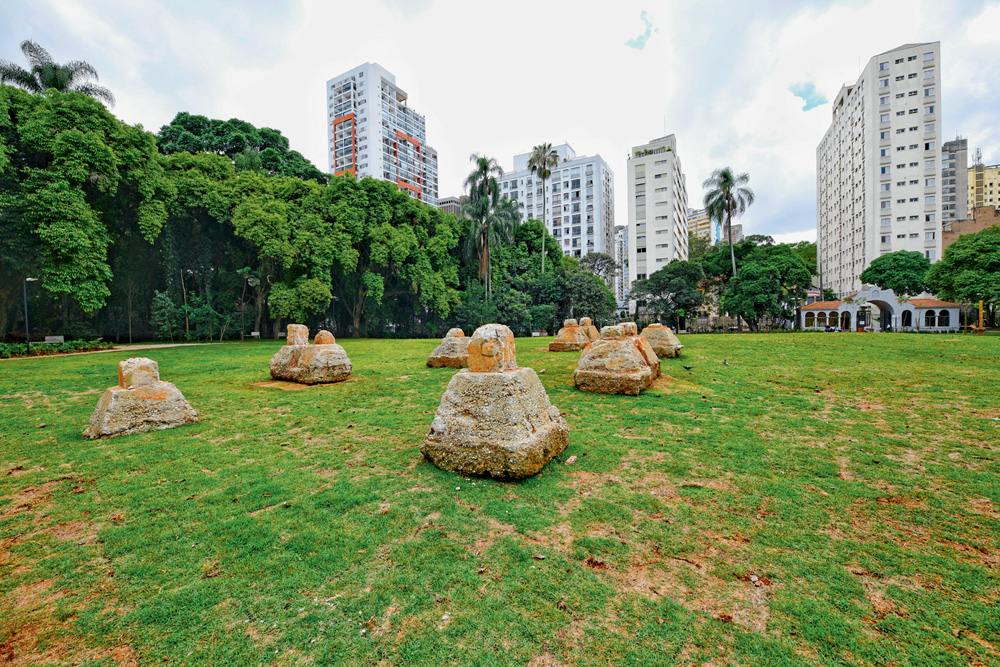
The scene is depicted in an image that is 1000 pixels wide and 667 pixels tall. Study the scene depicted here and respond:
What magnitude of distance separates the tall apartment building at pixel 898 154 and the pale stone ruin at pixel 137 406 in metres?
63.4

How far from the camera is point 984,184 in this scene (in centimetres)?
7744

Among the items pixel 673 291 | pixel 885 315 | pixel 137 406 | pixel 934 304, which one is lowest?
pixel 137 406

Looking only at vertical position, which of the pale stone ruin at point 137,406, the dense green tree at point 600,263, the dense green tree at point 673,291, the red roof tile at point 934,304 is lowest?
the pale stone ruin at point 137,406

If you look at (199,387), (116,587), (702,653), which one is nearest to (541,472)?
(702,653)

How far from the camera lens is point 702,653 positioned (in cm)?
197

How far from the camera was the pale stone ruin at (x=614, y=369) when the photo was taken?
7645mm

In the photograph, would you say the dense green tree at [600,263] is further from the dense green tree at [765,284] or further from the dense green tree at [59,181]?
the dense green tree at [59,181]

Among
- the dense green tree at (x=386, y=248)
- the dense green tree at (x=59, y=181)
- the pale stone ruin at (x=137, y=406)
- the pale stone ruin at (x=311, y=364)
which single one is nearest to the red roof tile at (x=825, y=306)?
the dense green tree at (x=386, y=248)

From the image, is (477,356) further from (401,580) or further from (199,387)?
(199,387)

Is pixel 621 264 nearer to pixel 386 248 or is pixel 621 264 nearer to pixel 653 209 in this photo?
pixel 653 209

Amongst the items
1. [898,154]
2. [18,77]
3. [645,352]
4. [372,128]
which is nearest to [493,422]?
[645,352]

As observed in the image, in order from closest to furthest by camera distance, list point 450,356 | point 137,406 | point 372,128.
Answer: point 137,406
point 450,356
point 372,128

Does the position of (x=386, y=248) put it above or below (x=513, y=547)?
above

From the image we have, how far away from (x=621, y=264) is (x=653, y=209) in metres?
40.8
